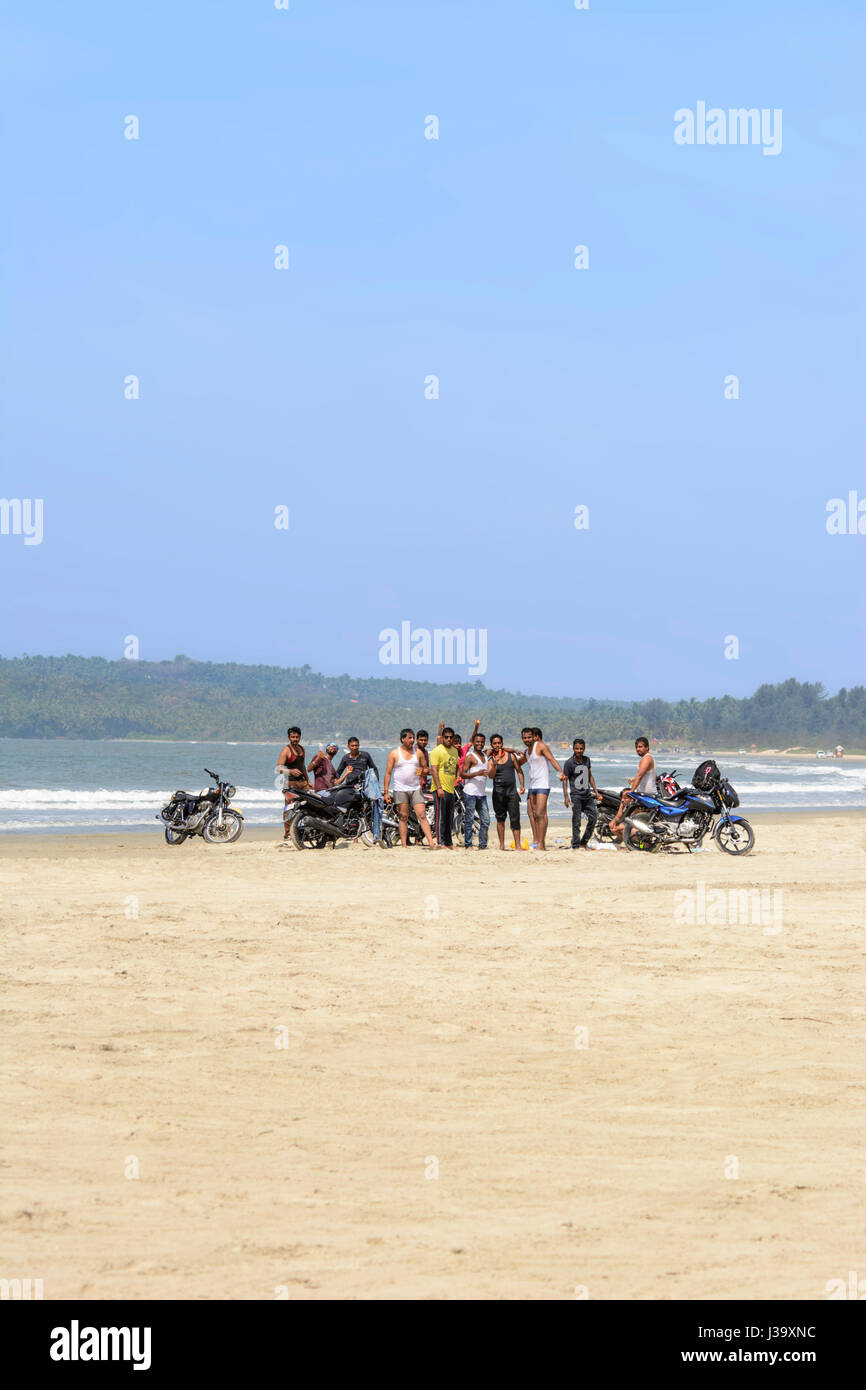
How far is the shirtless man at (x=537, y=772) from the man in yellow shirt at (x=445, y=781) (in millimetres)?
863

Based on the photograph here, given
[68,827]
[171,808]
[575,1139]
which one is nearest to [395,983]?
[575,1139]

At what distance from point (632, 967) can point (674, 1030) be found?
171 cm

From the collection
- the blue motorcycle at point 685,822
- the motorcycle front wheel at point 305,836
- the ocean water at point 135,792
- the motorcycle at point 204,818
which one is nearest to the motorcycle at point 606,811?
the blue motorcycle at point 685,822

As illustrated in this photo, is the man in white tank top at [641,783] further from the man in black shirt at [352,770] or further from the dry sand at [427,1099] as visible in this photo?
the dry sand at [427,1099]

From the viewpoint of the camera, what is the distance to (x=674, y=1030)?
7770mm

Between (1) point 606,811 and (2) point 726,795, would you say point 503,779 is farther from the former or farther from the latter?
(2) point 726,795

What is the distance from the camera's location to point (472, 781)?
1769 centimetres

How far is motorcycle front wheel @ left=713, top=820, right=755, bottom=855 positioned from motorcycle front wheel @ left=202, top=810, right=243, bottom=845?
6.99 m

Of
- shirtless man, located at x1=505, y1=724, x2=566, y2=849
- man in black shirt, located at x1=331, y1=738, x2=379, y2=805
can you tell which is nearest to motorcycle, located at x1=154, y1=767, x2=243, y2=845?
man in black shirt, located at x1=331, y1=738, x2=379, y2=805

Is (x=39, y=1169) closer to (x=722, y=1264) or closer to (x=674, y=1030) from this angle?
(x=722, y=1264)

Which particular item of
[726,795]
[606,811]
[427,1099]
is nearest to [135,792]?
[606,811]

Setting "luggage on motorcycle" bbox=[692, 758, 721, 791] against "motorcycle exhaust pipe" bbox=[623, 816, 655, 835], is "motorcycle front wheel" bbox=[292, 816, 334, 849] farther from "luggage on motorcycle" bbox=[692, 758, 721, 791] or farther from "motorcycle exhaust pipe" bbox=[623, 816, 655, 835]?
"luggage on motorcycle" bbox=[692, 758, 721, 791]

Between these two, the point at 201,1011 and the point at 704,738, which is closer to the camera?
the point at 201,1011
